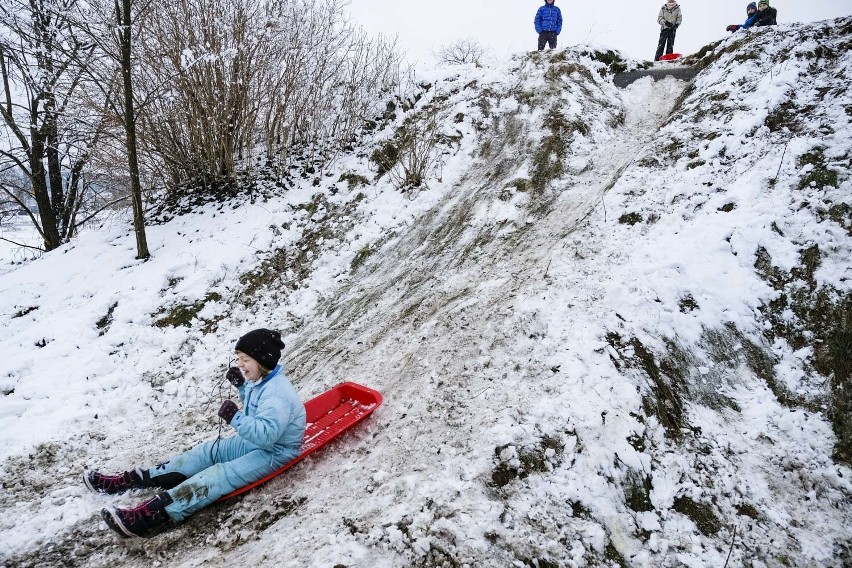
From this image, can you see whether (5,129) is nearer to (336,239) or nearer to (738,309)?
(336,239)

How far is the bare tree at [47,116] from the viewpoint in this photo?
698 cm

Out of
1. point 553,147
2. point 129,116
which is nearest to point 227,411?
point 129,116

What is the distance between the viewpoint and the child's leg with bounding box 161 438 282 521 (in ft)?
10.2

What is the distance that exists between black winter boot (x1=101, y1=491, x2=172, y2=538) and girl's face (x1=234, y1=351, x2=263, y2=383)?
37.0 inches

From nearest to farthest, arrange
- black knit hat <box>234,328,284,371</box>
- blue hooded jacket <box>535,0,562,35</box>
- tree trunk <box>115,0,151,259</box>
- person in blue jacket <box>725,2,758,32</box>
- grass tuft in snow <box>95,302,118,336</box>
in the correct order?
black knit hat <box>234,328,284,371</box> → grass tuft in snow <box>95,302,118,336</box> → tree trunk <box>115,0,151,259</box> → person in blue jacket <box>725,2,758,32</box> → blue hooded jacket <box>535,0,562,35</box>

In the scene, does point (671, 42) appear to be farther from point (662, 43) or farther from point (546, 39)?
point (546, 39)

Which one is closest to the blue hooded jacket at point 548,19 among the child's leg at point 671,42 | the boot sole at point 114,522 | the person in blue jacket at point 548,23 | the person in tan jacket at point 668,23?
the person in blue jacket at point 548,23

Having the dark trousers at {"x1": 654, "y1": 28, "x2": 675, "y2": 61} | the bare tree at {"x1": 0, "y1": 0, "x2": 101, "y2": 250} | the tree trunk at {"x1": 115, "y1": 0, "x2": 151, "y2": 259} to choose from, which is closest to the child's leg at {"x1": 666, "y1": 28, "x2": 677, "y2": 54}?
the dark trousers at {"x1": 654, "y1": 28, "x2": 675, "y2": 61}

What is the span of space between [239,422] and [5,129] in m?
10.6

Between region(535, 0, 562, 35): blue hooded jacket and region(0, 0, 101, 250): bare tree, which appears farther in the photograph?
region(535, 0, 562, 35): blue hooded jacket

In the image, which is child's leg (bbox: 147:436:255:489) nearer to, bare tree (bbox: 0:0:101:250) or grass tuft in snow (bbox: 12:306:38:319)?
grass tuft in snow (bbox: 12:306:38:319)

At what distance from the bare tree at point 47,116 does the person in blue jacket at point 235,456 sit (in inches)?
209

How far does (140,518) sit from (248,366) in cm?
118

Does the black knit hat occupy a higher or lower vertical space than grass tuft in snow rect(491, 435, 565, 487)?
higher
